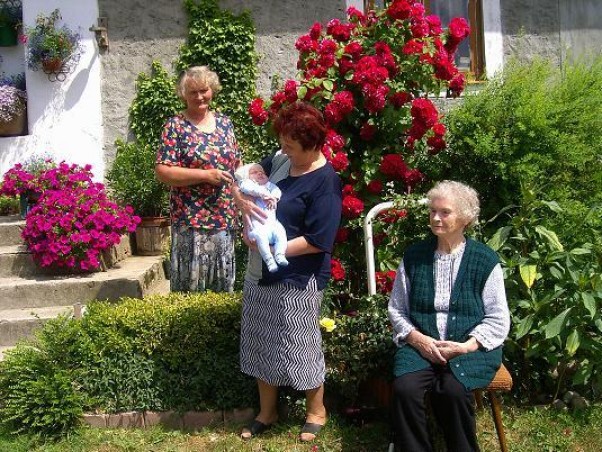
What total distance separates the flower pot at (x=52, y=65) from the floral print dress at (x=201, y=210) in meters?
3.09

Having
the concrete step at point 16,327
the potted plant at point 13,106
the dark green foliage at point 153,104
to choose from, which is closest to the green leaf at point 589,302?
the concrete step at point 16,327

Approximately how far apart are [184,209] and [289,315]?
994 mm

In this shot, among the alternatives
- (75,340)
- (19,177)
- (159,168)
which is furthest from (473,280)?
(19,177)

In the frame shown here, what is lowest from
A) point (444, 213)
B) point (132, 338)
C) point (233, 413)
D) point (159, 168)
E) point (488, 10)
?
point (233, 413)

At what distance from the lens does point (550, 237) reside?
389 centimetres

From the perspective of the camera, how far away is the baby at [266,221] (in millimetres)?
3495

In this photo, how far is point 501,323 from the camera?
3424 mm

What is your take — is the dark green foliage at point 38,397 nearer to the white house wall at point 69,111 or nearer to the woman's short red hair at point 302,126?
the woman's short red hair at point 302,126

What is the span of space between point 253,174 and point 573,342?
1777 mm

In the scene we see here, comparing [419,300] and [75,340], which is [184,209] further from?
[419,300]

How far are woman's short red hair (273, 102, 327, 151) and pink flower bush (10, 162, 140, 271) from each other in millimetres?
2530

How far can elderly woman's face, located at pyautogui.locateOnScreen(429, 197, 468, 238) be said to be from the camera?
342 centimetres

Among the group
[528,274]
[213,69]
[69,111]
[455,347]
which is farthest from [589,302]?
[69,111]

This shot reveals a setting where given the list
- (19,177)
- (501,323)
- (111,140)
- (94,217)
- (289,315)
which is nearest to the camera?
(501,323)
